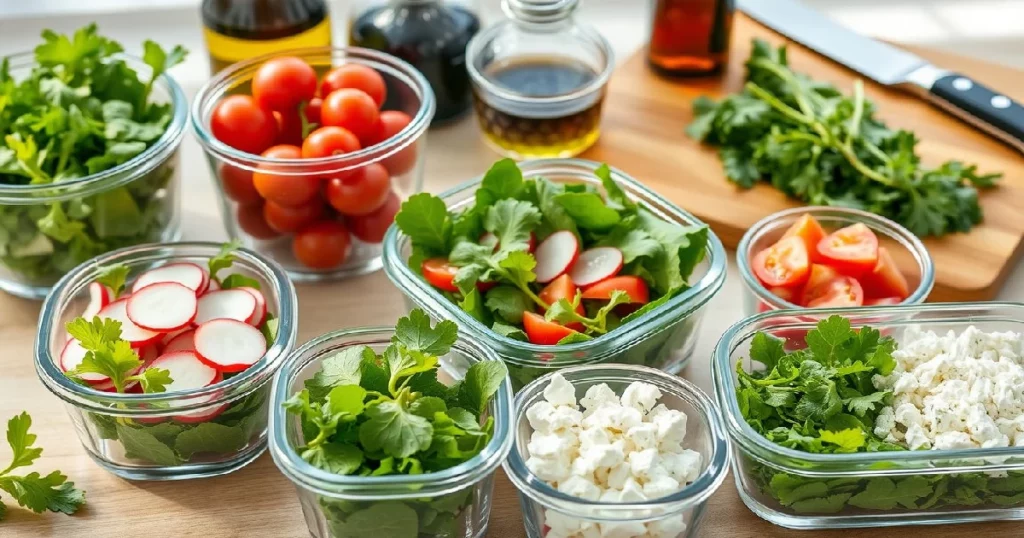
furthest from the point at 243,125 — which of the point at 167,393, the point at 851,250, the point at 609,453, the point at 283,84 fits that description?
the point at 851,250

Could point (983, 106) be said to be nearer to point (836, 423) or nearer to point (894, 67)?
point (894, 67)

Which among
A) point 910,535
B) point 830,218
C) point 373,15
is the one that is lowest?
point 910,535

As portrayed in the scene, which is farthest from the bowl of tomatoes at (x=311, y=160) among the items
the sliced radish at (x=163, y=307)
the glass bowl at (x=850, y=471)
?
the glass bowl at (x=850, y=471)

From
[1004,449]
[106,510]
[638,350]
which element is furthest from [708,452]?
[106,510]

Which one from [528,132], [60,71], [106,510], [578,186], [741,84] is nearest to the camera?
[106,510]

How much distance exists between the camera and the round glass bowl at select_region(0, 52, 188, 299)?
164 cm

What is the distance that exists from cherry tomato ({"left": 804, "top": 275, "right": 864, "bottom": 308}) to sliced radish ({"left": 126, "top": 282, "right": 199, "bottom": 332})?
0.85 m

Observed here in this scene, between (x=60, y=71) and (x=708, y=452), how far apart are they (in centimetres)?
115

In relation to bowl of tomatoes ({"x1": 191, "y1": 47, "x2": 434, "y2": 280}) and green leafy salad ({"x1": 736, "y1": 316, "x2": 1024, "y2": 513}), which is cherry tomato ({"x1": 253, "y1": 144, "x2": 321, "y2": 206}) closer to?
bowl of tomatoes ({"x1": 191, "y1": 47, "x2": 434, "y2": 280})

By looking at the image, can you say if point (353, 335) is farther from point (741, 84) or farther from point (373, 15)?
point (741, 84)

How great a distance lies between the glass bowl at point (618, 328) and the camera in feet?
4.71

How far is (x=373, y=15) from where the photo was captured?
6.77 ft

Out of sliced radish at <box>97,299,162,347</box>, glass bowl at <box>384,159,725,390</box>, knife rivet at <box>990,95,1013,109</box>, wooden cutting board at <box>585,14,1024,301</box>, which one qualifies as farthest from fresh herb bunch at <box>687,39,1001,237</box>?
sliced radish at <box>97,299,162,347</box>

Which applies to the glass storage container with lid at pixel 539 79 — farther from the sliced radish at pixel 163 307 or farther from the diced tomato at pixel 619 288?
the sliced radish at pixel 163 307
